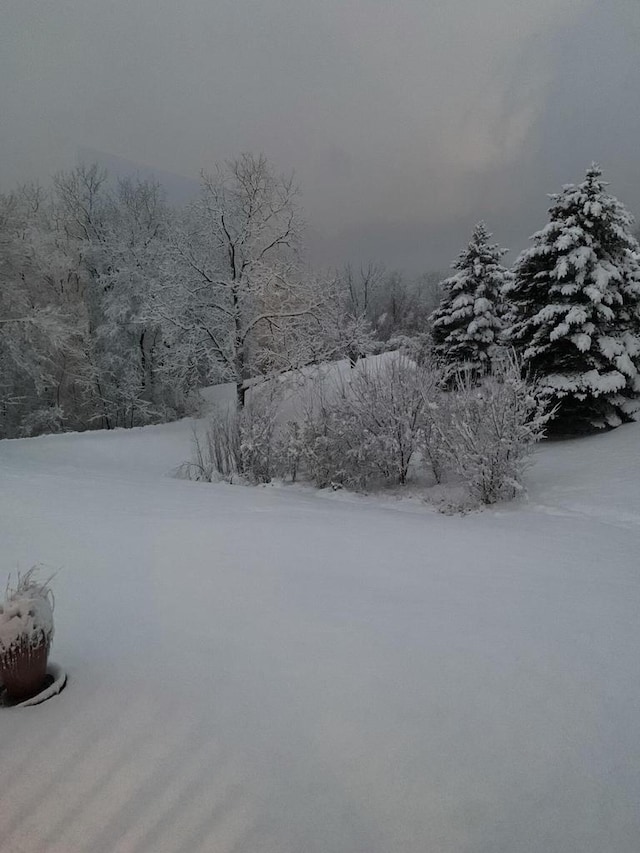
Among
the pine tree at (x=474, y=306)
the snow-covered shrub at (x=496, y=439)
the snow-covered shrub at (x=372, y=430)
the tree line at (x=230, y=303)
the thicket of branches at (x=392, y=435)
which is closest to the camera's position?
the snow-covered shrub at (x=496, y=439)

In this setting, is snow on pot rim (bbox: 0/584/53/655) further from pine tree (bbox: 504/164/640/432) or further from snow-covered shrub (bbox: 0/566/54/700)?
pine tree (bbox: 504/164/640/432)

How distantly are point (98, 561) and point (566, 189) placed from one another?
1494 cm

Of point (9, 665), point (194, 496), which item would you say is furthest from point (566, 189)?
point (9, 665)

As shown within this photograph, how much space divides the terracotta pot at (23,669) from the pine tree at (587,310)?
1278 cm

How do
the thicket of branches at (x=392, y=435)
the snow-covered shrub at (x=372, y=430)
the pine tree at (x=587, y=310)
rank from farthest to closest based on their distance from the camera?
the pine tree at (x=587, y=310)
the snow-covered shrub at (x=372, y=430)
the thicket of branches at (x=392, y=435)

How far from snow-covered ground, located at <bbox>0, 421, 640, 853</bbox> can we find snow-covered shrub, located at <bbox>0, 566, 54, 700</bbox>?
15cm

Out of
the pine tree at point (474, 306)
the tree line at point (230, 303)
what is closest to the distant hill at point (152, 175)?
the tree line at point (230, 303)

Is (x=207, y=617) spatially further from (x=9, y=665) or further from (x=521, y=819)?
(x=521, y=819)

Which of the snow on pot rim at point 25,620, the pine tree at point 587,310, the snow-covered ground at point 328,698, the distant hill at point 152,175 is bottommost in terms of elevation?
the snow-covered ground at point 328,698

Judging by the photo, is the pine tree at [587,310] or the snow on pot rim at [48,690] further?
the pine tree at [587,310]

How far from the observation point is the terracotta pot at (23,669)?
2.53 m

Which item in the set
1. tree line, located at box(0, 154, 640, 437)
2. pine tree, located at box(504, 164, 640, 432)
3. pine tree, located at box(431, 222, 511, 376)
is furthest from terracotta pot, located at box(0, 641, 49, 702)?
pine tree, located at box(431, 222, 511, 376)

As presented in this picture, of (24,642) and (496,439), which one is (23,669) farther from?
(496,439)

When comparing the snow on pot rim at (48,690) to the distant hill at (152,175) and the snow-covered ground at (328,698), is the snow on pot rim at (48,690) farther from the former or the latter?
the distant hill at (152,175)
